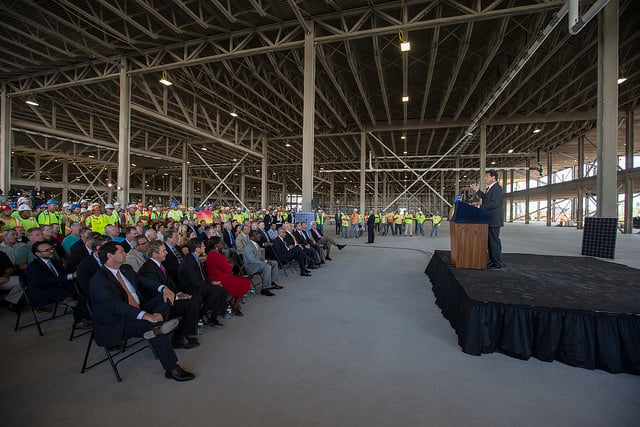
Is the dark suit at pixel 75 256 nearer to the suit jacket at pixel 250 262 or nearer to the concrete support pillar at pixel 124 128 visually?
the suit jacket at pixel 250 262

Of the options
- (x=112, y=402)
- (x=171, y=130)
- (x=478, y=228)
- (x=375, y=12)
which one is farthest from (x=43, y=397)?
(x=171, y=130)

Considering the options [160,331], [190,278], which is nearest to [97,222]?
[190,278]

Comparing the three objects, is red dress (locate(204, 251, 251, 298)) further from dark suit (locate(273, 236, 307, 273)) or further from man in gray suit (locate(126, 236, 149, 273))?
dark suit (locate(273, 236, 307, 273))

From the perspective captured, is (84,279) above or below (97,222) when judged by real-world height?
below

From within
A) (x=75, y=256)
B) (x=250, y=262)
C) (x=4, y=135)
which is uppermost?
(x=4, y=135)

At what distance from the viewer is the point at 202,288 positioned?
12.8 ft

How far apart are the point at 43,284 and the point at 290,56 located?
1142cm

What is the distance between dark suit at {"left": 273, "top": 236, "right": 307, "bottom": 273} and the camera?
22.6 feet

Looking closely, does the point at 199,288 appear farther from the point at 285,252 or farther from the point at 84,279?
the point at 285,252

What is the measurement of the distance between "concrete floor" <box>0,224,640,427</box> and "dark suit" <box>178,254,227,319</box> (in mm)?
322

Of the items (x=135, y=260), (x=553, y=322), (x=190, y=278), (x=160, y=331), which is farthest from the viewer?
(x=135, y=260)

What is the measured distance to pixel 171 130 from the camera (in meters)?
20.5

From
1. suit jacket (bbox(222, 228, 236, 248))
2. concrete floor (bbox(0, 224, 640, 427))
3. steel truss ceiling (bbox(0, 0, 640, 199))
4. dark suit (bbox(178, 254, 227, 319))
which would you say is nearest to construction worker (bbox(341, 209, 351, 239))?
steel truss ceiling (bbox(0, 0, 640, 199))

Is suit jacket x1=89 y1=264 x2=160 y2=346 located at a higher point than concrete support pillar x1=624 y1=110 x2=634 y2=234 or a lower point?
lower
